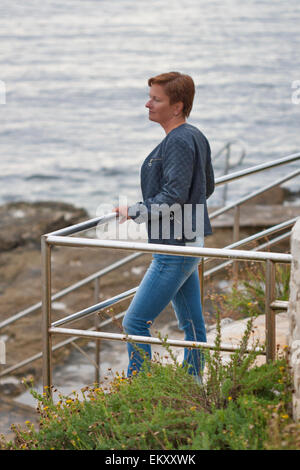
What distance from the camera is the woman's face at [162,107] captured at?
128 inches

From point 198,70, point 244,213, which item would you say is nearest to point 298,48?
point 198,70

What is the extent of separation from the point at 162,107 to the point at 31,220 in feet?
36.4

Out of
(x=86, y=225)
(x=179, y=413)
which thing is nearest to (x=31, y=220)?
(x=86, y=225)

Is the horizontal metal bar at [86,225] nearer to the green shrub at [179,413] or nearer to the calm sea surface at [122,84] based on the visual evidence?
the green shrub at [179,413]

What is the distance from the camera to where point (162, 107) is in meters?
3.24

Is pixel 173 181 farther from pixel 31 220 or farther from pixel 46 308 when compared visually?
pixel 31 220

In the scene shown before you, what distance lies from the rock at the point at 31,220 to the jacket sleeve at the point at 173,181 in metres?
9.56

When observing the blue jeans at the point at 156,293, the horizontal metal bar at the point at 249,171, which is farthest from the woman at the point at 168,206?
the horizontal metal bar at the point at 249,171

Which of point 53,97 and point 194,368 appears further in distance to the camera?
point 53,97

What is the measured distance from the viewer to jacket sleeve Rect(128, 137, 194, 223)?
A: 310 cm

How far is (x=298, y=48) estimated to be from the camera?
48.9m
